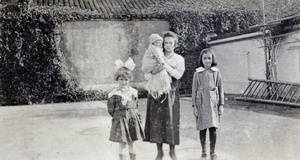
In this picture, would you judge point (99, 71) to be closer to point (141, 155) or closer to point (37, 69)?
point (37, 69)

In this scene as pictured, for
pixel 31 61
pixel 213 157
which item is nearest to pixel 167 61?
pixel 213 157

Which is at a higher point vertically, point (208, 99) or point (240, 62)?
point (240, 62)

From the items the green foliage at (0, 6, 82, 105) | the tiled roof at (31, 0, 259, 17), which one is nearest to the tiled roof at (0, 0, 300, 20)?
the tiled roof at (31, 0, 259, 17)

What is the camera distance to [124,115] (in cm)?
383

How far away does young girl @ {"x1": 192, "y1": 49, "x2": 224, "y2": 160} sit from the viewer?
4.01 m

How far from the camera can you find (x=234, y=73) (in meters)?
13.3

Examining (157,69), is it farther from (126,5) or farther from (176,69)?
(126,5)

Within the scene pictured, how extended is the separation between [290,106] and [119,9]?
8888mm

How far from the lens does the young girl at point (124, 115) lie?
3.77 m

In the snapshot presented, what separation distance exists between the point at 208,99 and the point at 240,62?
9.31 m

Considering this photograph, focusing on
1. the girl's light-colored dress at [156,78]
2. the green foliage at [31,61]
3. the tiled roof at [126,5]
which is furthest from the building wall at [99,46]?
the girl's light-colored dress at [156,78]

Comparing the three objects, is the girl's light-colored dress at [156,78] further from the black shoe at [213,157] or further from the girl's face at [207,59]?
the black shoe at [213,157]

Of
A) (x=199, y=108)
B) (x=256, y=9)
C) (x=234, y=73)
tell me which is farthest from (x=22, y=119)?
(x=256, y=9)

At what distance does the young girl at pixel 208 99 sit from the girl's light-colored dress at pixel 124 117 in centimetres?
77
